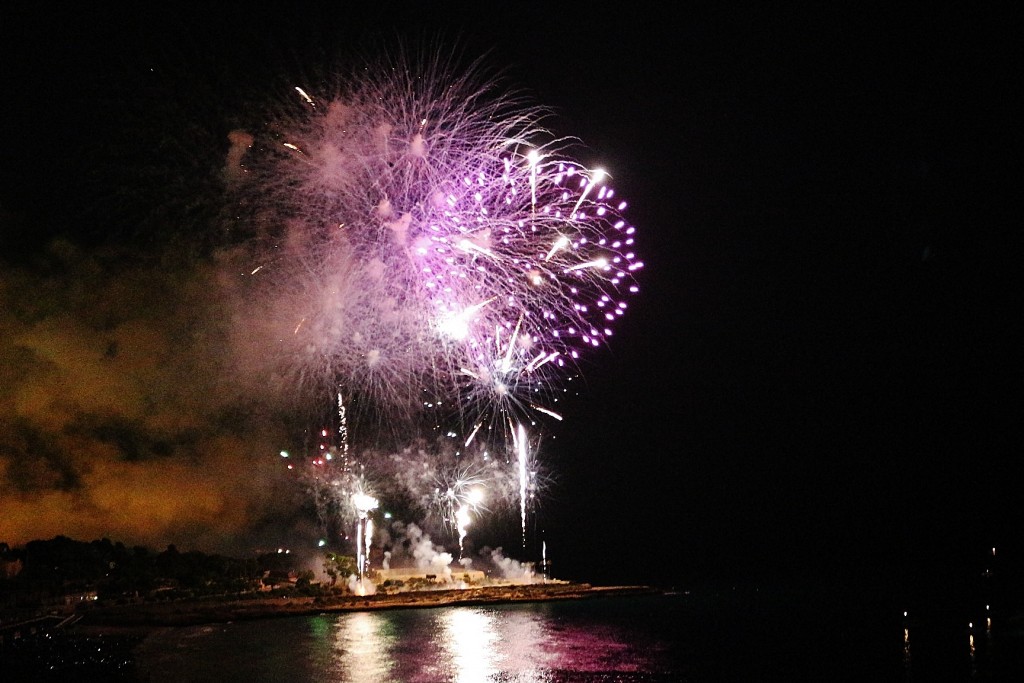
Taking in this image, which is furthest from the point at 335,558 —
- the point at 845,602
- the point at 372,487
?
the point at 845,602

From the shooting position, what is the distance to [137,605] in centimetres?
3159

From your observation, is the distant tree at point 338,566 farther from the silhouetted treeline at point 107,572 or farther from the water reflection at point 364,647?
the water reflection at point 364,647

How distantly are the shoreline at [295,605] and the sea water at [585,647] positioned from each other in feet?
4.02

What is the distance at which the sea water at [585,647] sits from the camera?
17.1 meters

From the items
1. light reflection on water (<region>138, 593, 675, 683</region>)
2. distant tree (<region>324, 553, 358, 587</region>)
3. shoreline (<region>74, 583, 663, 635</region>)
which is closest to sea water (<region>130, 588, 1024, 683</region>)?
light reflection on water (<region>138, 593, 675, 683</region>)

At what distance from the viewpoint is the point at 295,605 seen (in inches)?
1288

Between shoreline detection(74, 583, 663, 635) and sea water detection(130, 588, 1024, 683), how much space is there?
1227 millimetres

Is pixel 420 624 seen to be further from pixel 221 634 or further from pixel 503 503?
pixel 503 503

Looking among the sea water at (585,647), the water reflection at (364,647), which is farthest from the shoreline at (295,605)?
the water reflection at (364,647)

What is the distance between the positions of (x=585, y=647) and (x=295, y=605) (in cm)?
1617

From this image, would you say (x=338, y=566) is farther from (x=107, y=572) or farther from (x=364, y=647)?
(x=364, y=647)

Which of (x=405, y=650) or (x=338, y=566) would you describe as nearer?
(x=405, y=650)

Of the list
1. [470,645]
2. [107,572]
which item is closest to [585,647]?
[470,645]

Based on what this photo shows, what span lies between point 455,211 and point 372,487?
2296 centimetres
